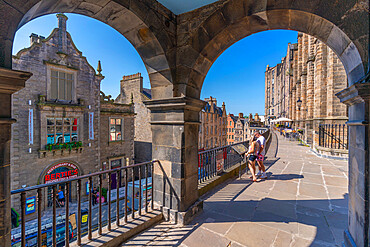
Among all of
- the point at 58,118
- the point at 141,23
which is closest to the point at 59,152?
the point at 58,118

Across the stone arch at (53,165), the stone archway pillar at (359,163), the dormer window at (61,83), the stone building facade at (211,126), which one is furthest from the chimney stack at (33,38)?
the stone building facade at (211,126)

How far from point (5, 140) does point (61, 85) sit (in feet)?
37.2

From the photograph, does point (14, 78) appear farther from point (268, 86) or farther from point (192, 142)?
point (268, 86)

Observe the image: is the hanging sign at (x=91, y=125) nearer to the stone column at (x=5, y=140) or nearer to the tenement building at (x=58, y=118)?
the tenement building at (x=58, y=118)

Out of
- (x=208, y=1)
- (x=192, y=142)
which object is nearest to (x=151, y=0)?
(x=208, y=1)

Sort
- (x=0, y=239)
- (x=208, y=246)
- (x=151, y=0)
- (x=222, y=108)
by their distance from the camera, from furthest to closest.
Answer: (x=222, y=108) → (x=151, y=0) → (x=208, y=246) → (x=0, y=239)

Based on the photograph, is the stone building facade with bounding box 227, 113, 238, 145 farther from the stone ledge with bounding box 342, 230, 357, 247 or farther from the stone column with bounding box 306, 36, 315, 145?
the stone ledge with bounding box 342, 230, 357, 247

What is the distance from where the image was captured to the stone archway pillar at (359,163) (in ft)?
5.54

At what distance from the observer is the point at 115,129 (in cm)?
1362

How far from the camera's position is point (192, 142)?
2.99 m

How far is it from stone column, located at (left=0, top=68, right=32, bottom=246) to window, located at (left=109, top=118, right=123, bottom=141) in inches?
494

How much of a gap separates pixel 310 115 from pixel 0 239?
52.8 ft

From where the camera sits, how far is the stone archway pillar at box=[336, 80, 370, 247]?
169 cm

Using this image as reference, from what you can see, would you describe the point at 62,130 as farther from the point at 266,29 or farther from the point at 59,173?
the point at 266,29
